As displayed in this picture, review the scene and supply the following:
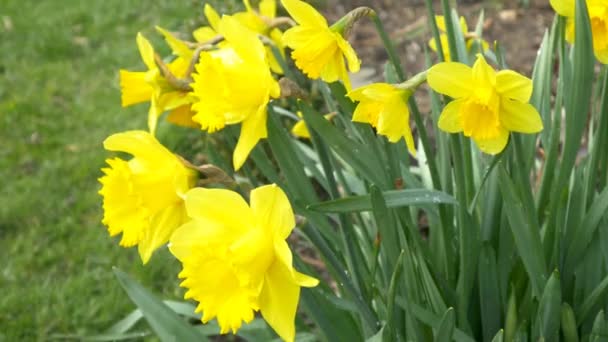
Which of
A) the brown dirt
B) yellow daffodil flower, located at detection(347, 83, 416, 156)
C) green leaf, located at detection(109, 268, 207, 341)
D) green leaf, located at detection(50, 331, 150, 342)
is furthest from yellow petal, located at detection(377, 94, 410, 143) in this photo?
the brown dirt

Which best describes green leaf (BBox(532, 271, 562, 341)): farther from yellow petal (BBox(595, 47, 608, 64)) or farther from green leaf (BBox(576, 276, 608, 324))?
yellow petal (BBox(595, 47, 608, 64))

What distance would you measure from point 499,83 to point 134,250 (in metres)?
2.00

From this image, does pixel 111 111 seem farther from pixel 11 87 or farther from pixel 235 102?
pixel 235 102

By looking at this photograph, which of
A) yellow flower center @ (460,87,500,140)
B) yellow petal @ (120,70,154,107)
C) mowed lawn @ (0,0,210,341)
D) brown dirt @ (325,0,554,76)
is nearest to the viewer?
yellow flower center @ (460,87,500,140)

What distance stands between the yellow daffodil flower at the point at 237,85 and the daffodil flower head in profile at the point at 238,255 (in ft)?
0.54

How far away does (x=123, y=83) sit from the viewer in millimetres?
1608

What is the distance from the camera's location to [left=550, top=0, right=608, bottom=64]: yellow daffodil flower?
134 centimetres

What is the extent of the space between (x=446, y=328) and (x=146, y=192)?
0.55 metres

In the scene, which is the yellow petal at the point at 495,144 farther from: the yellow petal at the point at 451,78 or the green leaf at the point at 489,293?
the green leaf at the point at 489,293

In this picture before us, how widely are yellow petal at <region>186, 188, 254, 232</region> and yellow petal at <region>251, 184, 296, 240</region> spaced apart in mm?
16

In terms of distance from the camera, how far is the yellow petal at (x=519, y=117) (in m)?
1.26

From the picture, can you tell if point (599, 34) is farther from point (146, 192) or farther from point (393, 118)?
point (146, 192)

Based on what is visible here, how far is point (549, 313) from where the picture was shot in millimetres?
1443

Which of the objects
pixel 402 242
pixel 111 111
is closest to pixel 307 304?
pixel 402 242
